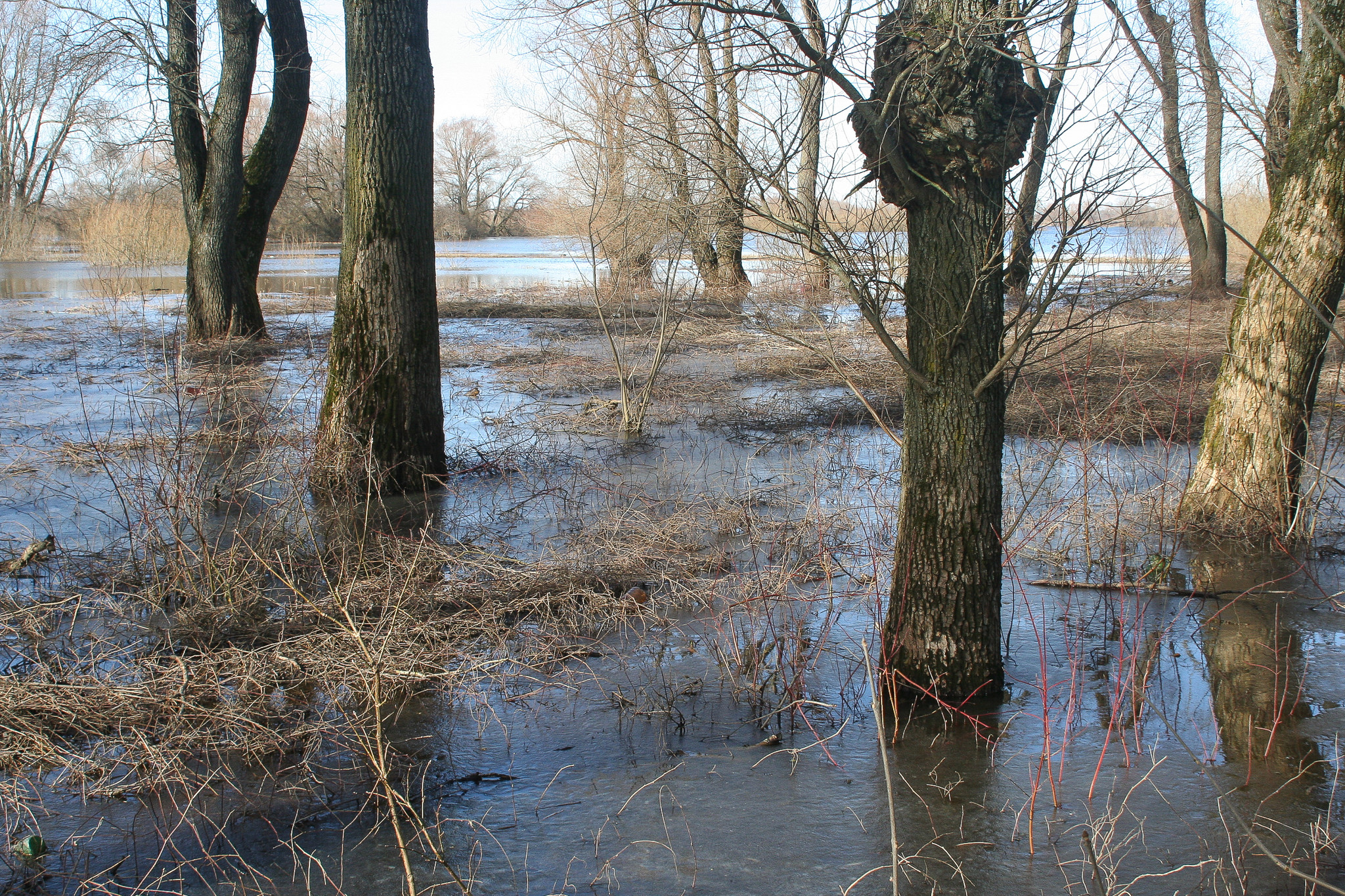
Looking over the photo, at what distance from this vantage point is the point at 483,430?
8.95 m

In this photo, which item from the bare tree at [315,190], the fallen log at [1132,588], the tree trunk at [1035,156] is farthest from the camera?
the bare tree at [315,190]

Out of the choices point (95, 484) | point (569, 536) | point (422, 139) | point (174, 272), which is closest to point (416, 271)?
point (422, 139)

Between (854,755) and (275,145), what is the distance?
1312cm

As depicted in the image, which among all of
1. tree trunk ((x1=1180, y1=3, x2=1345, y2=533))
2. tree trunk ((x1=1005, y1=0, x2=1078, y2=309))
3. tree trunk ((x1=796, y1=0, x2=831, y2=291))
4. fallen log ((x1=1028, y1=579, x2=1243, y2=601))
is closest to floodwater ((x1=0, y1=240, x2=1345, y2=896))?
fallen log ((x1=1028, y1=579, x2=1243, y2=601))

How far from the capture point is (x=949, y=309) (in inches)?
139

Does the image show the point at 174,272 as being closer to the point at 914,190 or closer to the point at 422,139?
the point at 422,139

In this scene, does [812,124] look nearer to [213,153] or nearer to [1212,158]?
[213,153]

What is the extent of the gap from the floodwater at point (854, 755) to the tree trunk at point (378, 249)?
985mm

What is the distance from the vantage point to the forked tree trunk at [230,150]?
12.8 meters

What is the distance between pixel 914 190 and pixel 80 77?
17467mm

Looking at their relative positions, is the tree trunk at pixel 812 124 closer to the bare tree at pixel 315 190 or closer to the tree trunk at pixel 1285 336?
the tree trunk at pixel 1285 336

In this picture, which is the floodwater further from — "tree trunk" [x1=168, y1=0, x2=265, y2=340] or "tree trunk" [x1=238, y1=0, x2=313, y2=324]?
"tree trunk" [x1=238, y1=0, x2=313, y2=324]

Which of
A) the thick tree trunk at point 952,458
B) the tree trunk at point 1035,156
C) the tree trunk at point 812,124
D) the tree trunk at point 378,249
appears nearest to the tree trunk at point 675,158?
the tree trunk at point 812,124

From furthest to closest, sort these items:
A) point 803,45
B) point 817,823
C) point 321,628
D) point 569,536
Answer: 1. point 569,536
2. point 321,628
3. point 803,45
4. point 817,823
